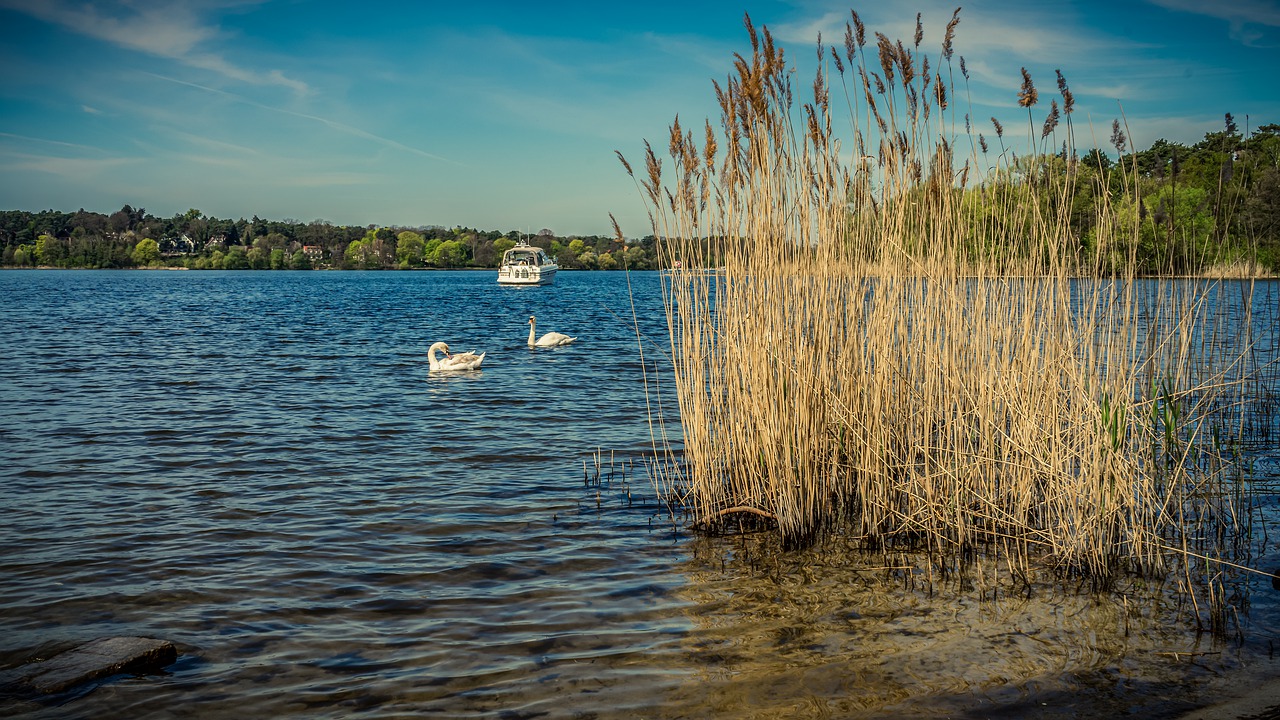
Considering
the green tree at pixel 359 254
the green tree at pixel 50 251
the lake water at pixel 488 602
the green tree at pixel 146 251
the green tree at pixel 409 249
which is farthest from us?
the green tree at pixel 409 249

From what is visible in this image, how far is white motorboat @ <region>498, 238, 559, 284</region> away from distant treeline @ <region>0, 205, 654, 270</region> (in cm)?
4595

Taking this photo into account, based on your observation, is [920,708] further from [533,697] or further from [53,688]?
[53,688]

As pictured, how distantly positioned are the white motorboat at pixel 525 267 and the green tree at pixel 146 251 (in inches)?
3580

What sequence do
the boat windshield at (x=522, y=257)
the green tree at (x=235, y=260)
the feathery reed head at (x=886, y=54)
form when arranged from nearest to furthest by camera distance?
the feathery reed head at (x=886, y=54), the boat windshield at (x=522, y=257), the green tree at (x=235, y=260)

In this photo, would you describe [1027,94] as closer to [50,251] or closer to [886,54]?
[886,54]

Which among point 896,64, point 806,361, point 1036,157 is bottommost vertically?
point 806,361

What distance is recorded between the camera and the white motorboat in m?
68.4

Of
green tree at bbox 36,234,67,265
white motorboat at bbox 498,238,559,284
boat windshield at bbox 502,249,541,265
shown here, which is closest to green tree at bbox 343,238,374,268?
green tree at bbox 36,234,67,265

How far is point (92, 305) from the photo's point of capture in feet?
124

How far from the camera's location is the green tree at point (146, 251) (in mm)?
132625

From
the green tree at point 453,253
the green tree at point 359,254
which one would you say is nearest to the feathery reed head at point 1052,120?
the green tree at point 453,253

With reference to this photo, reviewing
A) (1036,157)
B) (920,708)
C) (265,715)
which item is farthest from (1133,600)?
(265,715)

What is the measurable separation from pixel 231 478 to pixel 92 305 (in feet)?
121

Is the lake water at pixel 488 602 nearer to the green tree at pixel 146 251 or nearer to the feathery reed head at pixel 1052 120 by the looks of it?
the feathery reed head at pixel 1052 120
